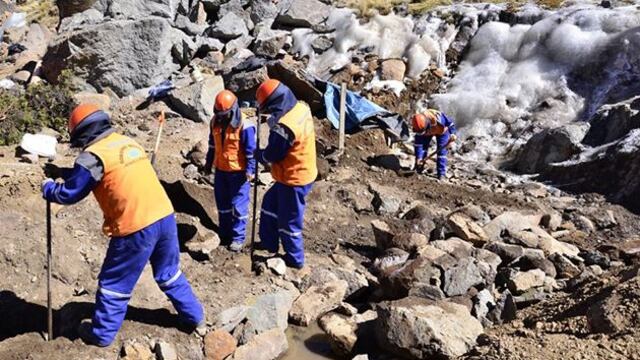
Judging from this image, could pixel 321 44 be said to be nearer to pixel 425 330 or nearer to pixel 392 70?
pixel 392 70

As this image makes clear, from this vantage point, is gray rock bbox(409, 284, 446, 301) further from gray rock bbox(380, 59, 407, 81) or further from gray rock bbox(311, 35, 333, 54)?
gray rock bbox(311, 35, 333, 54)

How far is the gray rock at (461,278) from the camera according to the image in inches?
198

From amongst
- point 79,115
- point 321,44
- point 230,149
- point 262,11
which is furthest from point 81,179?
point 262,11

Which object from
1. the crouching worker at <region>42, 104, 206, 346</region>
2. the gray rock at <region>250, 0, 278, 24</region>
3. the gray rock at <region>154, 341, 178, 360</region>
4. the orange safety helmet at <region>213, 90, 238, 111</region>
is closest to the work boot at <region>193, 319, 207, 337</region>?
the gray rock at <region>154, 341, 178, 360</region>

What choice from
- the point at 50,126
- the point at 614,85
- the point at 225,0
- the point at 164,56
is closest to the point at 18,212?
the point at 50,126

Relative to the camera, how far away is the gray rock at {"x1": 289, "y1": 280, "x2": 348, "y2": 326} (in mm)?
5082

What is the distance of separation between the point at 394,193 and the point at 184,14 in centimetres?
874

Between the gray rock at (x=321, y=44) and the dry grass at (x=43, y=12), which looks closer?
the gray rock at (x=321, y=44)

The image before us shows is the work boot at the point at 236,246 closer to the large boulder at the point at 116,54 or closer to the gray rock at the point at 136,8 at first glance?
the large boulder at the point at 116,54

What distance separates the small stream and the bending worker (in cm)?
73

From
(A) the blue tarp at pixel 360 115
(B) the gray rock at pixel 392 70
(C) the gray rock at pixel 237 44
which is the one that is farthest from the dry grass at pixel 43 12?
(A) the blue tarp at pixel 360 115

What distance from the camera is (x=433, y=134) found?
9148mm

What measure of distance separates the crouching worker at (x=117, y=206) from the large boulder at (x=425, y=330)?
1.59 metres

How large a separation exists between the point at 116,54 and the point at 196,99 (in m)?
2.61
